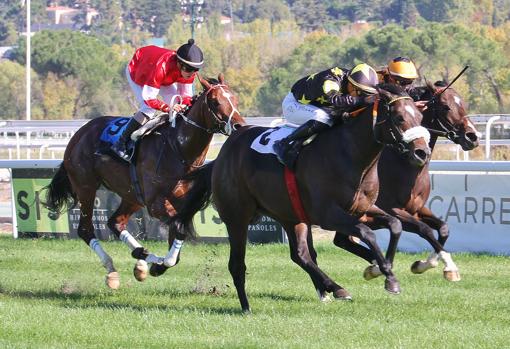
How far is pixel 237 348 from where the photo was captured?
662 centimetres

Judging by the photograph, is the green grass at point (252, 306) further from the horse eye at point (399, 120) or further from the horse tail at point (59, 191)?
the horse eye at point (399, 120)

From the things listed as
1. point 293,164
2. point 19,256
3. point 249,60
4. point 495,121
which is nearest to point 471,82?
point 249,60

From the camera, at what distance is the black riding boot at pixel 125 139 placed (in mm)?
10164

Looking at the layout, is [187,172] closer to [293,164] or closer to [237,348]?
[293,164]

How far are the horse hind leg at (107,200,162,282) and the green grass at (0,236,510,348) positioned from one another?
22 centimetres

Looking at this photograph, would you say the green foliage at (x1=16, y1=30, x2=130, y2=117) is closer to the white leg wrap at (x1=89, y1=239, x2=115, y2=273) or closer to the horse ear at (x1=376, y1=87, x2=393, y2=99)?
the white leg wrap at (x1=89, y1=239, x2=115, y2=273)

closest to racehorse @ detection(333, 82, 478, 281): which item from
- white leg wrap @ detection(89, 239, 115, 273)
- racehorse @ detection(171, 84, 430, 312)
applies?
racehorse @ detection(171, 84, 430, 312)

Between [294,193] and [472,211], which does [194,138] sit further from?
[472,211]

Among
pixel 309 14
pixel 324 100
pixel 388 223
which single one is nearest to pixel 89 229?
pixel 324 100

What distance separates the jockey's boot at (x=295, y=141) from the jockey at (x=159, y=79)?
2051 mm

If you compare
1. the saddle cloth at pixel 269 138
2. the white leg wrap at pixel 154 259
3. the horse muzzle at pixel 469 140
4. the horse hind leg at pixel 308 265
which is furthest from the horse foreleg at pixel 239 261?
the horse muzzle at pixel 469 140

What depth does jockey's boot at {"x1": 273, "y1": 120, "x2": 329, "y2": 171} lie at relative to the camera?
8.05 m

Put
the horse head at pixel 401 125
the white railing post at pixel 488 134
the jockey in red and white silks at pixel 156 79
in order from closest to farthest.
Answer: the horse head at pixel 401 125 < the jockey in red and white silks at pixel 156 79 < the white railing post at pixel 488 134

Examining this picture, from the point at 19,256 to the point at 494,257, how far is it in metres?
5.28
